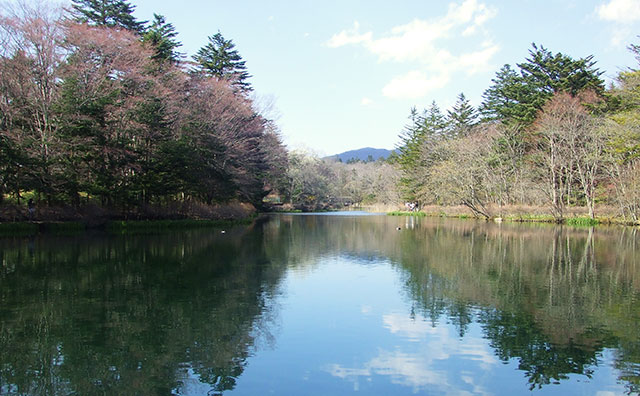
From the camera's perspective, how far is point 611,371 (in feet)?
20.2

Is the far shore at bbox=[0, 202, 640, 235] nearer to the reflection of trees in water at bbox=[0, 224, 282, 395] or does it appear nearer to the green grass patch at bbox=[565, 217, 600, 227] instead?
the green grass patch at bbox=[565, 217, 600, 227]

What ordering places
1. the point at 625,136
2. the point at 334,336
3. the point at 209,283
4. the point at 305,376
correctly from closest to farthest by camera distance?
1. the point at 305,376
2. the point at 334,336
3. the point at 209,283
4. the point at 625,136

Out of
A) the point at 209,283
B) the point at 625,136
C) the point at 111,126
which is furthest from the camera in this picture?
the point at 625,136

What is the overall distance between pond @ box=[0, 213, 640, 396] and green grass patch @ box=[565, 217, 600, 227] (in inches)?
736

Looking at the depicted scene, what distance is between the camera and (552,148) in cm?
3375

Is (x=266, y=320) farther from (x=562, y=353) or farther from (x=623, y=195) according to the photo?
(x=623, y=195)

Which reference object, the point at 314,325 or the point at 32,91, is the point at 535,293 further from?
the point at 32,91

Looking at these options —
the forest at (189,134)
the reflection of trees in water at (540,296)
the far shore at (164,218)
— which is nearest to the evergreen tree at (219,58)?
the forest at (189,134)

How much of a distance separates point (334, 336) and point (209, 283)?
4815 millimetres

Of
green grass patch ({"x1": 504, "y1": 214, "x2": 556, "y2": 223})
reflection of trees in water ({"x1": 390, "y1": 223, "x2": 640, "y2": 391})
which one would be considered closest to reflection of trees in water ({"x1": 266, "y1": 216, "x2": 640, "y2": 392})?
reflection of trees in water ({"x1": 390, "y1": 223, "x2": 640, "y2": 391})

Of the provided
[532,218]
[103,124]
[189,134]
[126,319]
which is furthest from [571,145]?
[126,319]

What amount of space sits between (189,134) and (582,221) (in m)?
27.5

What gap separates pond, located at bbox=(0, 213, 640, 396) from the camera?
578cm

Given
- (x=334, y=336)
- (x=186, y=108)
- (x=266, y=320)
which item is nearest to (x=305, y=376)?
(x=334, y=336)
